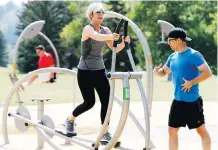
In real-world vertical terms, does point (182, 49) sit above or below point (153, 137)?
above

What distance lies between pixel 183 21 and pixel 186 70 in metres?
44.8

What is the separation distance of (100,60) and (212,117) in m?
4.64

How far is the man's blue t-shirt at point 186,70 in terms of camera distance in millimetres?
4844

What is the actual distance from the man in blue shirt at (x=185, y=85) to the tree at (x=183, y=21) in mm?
41788

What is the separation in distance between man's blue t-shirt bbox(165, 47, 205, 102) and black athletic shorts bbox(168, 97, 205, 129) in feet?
0.17

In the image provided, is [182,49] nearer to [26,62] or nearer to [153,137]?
[153,137]

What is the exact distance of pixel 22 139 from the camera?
752 centimetres

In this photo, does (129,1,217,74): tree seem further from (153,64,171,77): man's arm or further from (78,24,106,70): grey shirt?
(153,64,171,77): man's arm

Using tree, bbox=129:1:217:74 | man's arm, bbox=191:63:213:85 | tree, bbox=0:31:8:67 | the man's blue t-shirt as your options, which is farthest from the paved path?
tree, bbox=0:31:8:67

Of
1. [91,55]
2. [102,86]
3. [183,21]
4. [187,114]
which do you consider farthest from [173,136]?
[183,21]

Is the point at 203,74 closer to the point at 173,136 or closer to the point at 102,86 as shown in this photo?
the point at 173,136

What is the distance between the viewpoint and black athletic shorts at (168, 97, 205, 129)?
4945mm

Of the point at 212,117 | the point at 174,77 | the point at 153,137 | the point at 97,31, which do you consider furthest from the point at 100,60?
the point at 212,117

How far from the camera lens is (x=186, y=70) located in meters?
4.87
